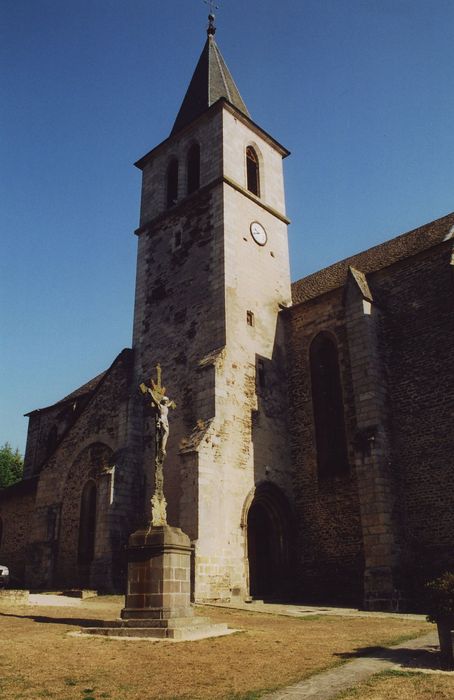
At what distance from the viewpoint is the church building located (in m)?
15.0

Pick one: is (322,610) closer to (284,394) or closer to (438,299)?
(284,394)

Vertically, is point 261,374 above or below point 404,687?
above

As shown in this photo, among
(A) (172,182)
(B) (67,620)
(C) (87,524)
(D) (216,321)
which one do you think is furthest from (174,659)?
(A) (172,182)

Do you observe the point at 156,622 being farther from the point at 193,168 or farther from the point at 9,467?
the point at 9,467

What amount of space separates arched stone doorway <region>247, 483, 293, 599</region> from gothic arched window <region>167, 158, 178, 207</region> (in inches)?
514

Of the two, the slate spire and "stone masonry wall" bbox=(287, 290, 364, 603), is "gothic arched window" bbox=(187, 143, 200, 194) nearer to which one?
the slate spire

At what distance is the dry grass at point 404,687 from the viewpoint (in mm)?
5000

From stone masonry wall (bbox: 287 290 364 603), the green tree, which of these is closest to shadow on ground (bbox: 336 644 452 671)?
stone masonry wall (bbox: 287 290 364 603)

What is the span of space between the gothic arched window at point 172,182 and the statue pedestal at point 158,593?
16920 millimetres

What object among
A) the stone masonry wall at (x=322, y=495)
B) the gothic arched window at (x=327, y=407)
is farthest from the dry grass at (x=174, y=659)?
the gothic arched window at (x=327, y=407)

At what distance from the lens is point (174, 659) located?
22.5 ft

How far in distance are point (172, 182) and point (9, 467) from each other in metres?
25.1

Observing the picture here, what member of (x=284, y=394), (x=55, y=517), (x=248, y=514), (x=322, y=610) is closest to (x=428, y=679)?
(x=322, y=610)

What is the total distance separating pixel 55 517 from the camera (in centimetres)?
2077
